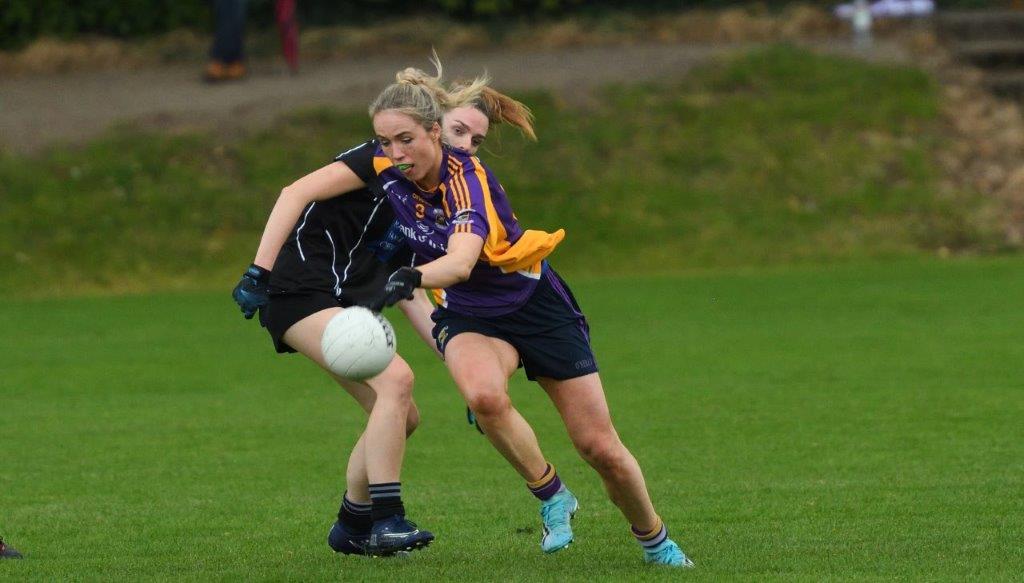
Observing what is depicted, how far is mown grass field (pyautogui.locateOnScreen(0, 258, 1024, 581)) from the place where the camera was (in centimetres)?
607

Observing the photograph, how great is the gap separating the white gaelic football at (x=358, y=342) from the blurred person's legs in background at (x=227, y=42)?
14.9m

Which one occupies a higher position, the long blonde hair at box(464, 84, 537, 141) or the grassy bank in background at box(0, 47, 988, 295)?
the long blonde hair at box(464, 84, 537, 141)

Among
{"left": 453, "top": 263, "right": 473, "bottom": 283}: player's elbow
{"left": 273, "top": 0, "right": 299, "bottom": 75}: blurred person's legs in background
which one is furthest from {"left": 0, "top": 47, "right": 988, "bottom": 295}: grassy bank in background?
{"left": 453, "top": 263, "right": 473, "bottom": 283}: player's elbow

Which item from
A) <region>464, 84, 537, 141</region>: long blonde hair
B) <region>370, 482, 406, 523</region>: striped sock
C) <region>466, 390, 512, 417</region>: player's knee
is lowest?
<region>370, 482, 406, 523</region>: striped sock

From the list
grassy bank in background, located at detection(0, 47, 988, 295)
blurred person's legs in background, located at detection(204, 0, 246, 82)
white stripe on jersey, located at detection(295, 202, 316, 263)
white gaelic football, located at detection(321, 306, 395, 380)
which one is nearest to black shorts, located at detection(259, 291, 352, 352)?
white stripe on jersey, located at detection(295, 202, 316, 263)

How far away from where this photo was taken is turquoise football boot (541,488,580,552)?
19.3ft

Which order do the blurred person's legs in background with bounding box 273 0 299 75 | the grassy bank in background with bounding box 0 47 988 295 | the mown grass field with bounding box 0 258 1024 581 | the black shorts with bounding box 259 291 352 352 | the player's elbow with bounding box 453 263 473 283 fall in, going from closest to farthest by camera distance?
the player's elbow with bounding box 453 263 473 283 → the mown grass field with bounding box 0 258 1024 581 → the black shorts with bounding box 259 291 352 352 → the grassy bank in background with bounding box 0 47 988 295 → the blurred person's legs in background with bounding box 273 0 299 75

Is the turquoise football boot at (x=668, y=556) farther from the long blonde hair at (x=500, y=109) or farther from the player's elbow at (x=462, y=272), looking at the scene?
the long blonde hair at (x=500, y=109)

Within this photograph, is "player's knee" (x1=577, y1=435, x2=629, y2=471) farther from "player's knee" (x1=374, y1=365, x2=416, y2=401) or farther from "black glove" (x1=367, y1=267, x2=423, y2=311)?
"black glove" (x1=367, y1=267, x2=423, y2=311)

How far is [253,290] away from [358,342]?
1.89 ft

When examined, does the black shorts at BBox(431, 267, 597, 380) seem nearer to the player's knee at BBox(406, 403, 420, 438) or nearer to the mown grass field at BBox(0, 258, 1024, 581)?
the player's knee at BBox(406, 403, 420, 438)

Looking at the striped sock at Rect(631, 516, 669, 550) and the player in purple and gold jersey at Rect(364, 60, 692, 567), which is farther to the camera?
the striped sock at Rect(631, 516, 669, 550)

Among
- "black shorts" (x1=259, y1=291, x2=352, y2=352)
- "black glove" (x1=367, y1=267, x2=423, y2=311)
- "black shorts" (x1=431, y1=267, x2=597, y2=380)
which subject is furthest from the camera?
"black shorts" (x1=259, y1=291, x2=352, y2=352)

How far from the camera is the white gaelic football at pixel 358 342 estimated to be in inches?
214
